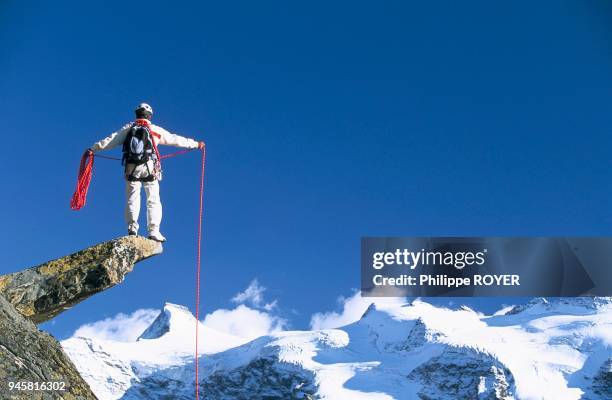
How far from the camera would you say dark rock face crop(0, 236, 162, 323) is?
938cm

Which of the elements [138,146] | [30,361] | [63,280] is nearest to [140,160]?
[138,146]

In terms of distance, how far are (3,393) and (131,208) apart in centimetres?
588

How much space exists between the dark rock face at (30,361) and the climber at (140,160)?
460 cm

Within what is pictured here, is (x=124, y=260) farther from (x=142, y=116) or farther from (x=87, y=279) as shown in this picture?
(x=142, y=116)

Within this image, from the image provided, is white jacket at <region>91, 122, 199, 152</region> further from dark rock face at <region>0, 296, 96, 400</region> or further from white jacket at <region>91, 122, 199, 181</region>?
dark rock face at <region>0, 296, 96, 400</region>

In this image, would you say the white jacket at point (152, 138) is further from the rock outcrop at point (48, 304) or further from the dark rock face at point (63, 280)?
the dark rock face at point (63, 280)

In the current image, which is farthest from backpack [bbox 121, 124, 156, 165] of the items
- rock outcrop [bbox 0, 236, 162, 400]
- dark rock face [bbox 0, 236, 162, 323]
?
dark rock face [bbox 0, 236, 162, 323]

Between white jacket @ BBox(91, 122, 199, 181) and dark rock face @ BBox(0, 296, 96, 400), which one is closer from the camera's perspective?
dark rock face @ BBox(0, 296, 96, 400)

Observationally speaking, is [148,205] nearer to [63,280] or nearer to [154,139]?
[154,139]

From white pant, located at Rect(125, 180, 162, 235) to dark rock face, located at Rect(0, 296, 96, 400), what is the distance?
4574mm

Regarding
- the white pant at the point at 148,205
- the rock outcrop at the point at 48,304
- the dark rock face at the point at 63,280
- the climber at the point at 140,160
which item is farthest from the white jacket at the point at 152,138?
the dark rock face at the point at 63,280

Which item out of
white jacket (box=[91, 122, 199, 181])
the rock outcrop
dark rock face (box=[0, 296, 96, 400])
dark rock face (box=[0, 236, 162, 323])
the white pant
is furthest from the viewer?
white jacket (box=[91, 122, 199, 181])

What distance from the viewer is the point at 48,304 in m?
9.48

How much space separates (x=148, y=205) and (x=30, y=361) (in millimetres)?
5614
